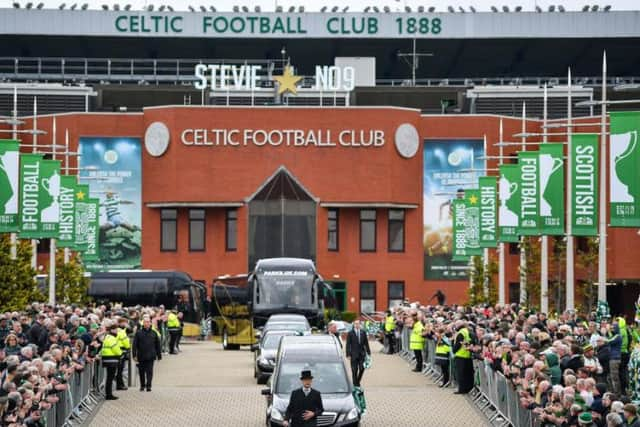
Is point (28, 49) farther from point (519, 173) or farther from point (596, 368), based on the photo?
point (596, 368)

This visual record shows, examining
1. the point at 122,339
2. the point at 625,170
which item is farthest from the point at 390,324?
the point at 625,170

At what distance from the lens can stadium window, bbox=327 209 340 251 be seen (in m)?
86.5

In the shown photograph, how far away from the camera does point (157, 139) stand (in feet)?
281

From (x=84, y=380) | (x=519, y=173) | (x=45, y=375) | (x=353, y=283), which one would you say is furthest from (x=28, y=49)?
(x=45, y=375)

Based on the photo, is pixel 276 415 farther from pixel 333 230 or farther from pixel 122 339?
pixel 333 230

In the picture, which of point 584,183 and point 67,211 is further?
point 67,211

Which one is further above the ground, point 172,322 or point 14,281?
point 14,281

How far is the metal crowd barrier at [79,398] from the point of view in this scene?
25888mm

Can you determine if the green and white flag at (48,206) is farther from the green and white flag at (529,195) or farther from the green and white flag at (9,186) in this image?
the green and white flag at (529,195)

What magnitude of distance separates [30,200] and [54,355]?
19340mm

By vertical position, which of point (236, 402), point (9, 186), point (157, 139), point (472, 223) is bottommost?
point (236, 402)

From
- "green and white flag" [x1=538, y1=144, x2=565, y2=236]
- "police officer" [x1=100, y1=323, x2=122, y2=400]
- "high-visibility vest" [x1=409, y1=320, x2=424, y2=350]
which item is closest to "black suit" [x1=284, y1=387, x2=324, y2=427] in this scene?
"police officer" [x1=100, y1=323, x2=122, y2=400]

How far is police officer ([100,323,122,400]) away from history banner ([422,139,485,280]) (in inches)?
2075

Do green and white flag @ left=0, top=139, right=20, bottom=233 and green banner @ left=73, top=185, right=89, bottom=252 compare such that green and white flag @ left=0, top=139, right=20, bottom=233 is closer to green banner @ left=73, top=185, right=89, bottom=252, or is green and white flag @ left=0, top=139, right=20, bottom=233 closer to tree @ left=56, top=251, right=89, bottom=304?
green banner @ left=73, top=185, right=89, bottom=252
